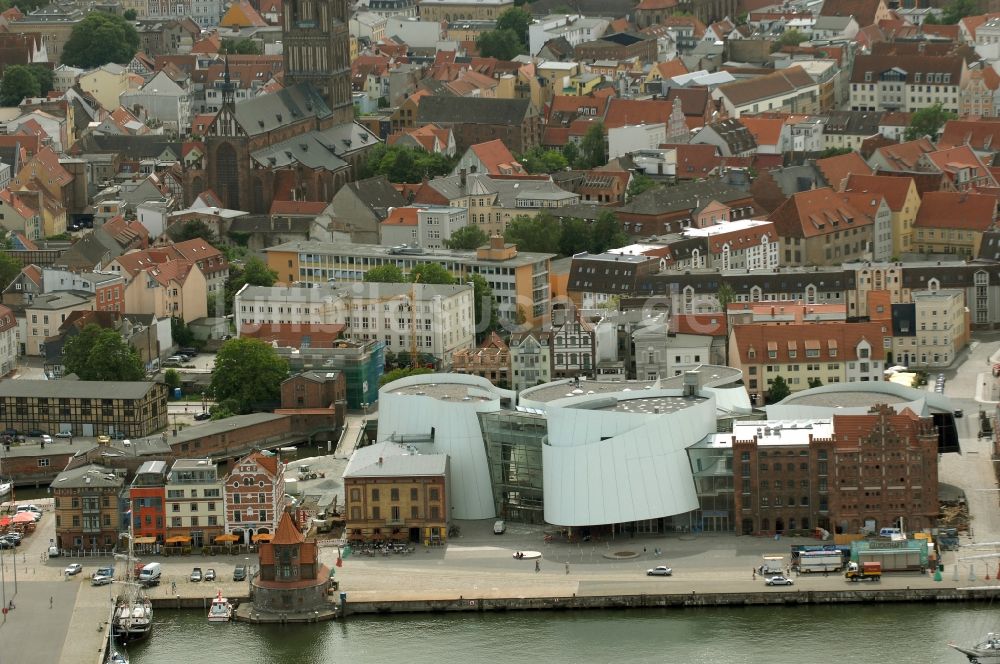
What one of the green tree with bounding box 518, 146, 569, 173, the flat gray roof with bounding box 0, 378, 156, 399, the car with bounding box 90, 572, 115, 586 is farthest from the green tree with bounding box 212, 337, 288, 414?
the green tree with bounding box 518, 146, 569, 173

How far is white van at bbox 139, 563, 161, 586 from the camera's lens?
194 ft

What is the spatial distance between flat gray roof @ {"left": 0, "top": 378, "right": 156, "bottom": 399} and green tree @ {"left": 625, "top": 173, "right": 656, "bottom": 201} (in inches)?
940

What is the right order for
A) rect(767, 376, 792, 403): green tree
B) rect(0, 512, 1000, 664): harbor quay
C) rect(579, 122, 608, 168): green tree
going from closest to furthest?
rect(0, 512, 1000, 664): harbor quay < rect(767, 376, 792, 403): green tree < rect(579, 122, 608, 168): green tree

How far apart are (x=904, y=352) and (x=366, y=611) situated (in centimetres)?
2109

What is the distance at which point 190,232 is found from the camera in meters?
88.5

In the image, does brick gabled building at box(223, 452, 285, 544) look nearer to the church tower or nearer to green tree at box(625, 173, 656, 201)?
green tree at box(625, 173, 656, 201)

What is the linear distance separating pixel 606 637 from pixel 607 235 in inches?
1180

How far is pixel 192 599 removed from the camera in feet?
191

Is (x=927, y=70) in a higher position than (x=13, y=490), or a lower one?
higher

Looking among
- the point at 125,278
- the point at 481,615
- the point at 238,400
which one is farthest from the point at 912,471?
the point at 125,278

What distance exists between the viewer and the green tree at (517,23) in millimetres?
124375

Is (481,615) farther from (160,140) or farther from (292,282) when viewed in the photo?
(160,140)

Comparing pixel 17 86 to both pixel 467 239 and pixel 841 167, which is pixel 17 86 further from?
pixel 841 167

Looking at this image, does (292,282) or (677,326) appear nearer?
(677,326)
